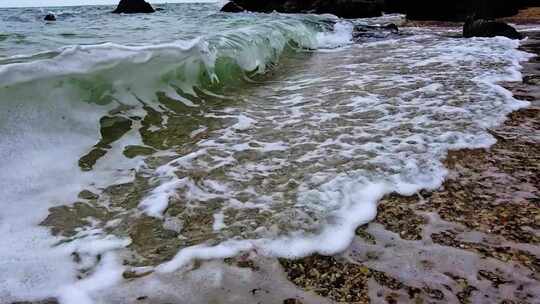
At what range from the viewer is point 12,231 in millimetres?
2000

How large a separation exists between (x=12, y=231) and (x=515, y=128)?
3349 millimetres

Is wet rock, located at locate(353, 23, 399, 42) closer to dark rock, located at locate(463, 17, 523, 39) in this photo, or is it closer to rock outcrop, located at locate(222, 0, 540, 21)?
dark rock, located at locate(463, 17, 523, 39)

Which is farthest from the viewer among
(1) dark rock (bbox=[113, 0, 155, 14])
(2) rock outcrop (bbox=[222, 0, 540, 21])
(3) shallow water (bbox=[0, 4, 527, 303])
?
(1) dark rock (bbox=[113, 0, 155, 14])

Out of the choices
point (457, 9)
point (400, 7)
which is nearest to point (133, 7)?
point (400, 7)

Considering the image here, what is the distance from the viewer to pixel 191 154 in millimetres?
2967

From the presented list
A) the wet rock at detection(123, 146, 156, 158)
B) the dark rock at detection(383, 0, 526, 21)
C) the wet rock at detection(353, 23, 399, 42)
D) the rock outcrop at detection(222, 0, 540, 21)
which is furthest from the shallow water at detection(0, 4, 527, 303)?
the dark rock at detection(383, 0, 526, 21)

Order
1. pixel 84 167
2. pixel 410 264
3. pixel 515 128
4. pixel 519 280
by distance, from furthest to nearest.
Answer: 1. pixel 515 128
2. pixel 84 167
3. pixel 410 264
4. pixel 519 280

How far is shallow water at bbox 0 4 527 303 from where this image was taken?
1.86 metres

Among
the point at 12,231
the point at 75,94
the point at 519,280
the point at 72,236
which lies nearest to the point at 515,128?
the point at 519,280

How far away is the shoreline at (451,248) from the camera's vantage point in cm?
154

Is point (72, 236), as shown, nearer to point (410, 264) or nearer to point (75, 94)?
point (410, 264)

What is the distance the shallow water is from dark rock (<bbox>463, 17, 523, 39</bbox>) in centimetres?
504

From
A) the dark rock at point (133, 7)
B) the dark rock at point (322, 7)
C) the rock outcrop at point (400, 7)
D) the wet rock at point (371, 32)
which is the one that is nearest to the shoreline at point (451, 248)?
the wet rock at point (371, 32)

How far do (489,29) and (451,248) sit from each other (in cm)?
1047
